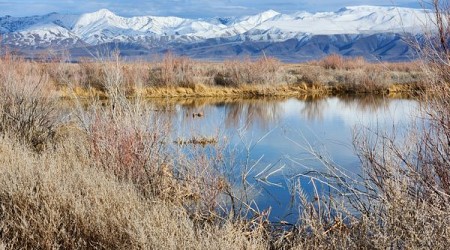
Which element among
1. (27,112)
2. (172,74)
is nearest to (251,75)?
(172,74)

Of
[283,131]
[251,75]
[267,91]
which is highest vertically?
[283,131]

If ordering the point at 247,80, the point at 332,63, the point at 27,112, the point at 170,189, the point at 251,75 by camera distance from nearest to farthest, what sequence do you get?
the point at 170,189
the point at 27,112
the point at 247,80
the point at 251,75
the point at 332,63

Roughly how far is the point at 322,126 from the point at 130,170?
12.8 m

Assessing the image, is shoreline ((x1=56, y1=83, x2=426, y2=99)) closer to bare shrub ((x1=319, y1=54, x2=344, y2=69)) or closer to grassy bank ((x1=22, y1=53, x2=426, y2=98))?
grassy bank ((x1=22, y1=53, x2=426, y2=98))

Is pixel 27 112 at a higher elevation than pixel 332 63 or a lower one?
higher

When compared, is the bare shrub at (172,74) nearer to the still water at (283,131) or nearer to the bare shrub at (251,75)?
the bare shrub at (251,75)

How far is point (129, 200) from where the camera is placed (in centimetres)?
693

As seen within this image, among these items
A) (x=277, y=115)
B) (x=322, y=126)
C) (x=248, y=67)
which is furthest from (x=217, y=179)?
(x=248, y=67)

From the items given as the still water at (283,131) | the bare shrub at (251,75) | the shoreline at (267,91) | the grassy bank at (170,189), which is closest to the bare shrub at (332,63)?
the shoreline at (267,91)

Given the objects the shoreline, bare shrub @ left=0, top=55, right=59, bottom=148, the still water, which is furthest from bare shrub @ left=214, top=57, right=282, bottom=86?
bare shrub @ left=0, top=55, right=59, bottom=148

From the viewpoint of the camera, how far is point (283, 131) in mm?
19359

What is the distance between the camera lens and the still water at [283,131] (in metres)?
10.6

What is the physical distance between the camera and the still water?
1064 cm

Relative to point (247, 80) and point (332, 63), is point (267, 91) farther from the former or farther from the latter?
point (332, 63)
